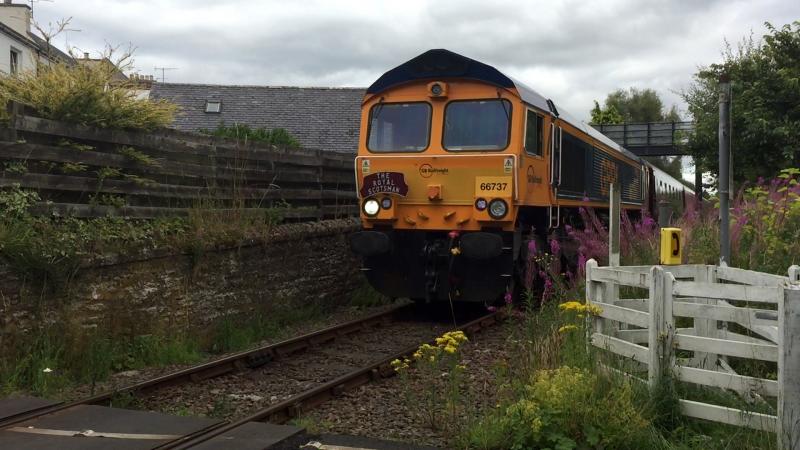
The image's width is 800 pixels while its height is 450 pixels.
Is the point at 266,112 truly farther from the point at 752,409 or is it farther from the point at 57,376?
the point at 752,409

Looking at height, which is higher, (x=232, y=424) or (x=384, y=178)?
(x=384, y=178)

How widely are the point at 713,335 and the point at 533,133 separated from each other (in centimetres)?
458

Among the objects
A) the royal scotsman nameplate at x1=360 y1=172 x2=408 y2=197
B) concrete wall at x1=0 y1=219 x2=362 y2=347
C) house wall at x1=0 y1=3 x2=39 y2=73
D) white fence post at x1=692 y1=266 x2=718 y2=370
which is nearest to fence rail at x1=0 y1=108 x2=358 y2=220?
concrete wall at x1=0 y1=219 x2=362 y2=347

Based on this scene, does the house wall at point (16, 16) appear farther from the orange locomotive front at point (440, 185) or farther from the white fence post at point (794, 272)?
the white fence post at point (794, 272)

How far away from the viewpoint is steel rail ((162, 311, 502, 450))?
168 inches

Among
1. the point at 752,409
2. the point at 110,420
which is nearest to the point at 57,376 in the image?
the point at 110,420

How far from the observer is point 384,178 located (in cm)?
922

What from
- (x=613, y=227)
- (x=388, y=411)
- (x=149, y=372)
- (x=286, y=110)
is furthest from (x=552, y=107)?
(x=286, y=110)

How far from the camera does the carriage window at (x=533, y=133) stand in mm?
9102

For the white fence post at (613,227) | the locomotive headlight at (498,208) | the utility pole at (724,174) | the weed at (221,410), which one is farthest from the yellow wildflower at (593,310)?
the locomotive headlight at (498,208)

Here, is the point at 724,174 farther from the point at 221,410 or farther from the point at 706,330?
the point at 221,410

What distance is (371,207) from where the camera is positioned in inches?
365

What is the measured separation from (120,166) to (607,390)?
572cm

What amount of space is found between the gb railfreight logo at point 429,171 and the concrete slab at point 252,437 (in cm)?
515
